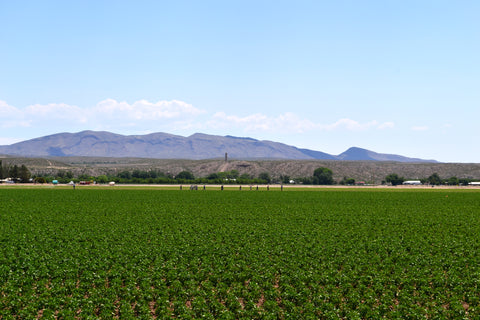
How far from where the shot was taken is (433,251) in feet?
93.6

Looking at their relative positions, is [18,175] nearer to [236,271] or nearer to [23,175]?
[23,175]

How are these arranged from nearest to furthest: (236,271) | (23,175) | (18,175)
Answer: (236,271)
(23,175)
(18,175)

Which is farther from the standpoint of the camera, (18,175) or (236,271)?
(18,175)

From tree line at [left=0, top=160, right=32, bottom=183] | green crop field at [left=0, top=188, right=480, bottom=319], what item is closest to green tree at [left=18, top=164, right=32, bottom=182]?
tree line at [left=0, top=160, right=32, bottom=183]

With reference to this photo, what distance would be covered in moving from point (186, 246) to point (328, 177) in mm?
167048

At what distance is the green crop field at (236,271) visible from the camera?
17.5m

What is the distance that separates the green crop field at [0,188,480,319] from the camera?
1755 centimetres

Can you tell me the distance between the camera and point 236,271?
22.9 meters

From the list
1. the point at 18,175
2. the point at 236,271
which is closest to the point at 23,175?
the point at 18,175

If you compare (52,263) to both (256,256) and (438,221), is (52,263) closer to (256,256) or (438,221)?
(256,256)

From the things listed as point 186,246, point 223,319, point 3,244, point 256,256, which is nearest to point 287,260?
point 256,256

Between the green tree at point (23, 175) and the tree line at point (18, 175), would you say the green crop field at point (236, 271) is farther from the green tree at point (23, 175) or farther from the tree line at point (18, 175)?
the tree line at point (18, 175)

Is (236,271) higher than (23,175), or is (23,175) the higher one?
(23,175)

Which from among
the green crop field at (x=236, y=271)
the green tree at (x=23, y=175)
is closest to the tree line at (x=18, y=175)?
the green tree at (x=23, y=175)
